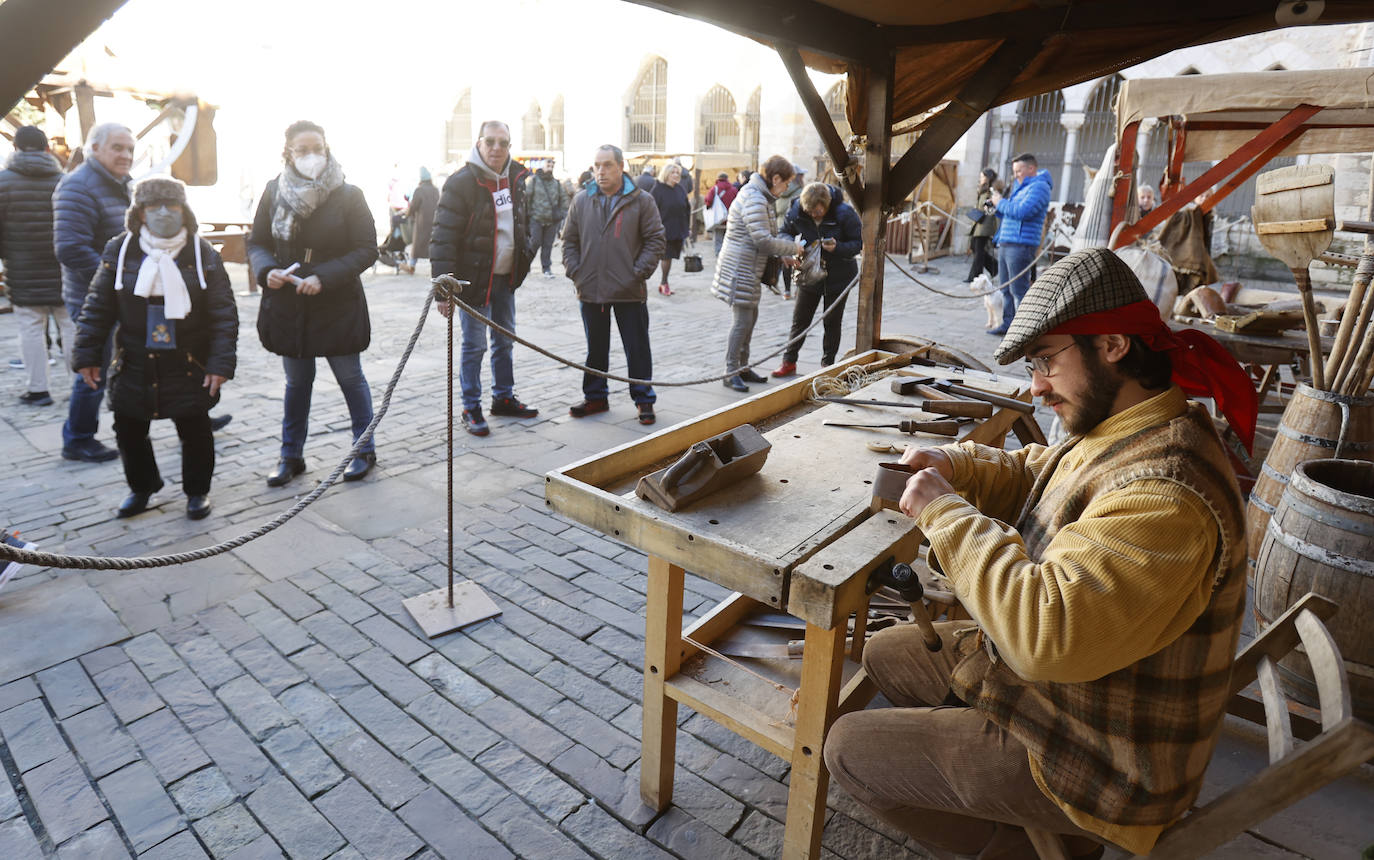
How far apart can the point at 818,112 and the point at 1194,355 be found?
2.89 metres

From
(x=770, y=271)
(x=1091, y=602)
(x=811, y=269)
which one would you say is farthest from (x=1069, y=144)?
(x=1091, y=602)

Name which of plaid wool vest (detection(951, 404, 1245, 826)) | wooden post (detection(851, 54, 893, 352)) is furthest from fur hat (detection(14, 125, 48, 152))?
plaid wool vest (detection(951, 404, 1245, 826))

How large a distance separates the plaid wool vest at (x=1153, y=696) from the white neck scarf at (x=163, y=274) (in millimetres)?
4133

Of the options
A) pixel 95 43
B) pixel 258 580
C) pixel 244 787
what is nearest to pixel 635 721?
pixel 244 787

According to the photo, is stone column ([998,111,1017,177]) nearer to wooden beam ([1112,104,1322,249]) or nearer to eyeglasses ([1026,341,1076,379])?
wooden beam ([1112,104,1322,249])

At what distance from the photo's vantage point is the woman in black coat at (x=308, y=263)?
465 centimetres

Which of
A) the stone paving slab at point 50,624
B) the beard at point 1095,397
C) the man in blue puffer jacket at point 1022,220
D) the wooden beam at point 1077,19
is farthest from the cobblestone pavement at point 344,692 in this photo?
the man in blue puffer jacket at point 1022,220

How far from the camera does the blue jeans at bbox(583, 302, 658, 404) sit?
20.9ft

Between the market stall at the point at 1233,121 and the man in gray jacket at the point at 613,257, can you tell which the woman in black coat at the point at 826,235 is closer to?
the man in gray jacket at the point at 613,257

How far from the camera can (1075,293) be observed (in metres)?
1.71

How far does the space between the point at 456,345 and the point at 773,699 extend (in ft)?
23.4

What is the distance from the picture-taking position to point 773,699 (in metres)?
2.47

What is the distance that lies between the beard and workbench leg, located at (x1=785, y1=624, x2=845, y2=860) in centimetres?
73

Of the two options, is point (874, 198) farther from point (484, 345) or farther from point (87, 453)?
point (87, 453)
